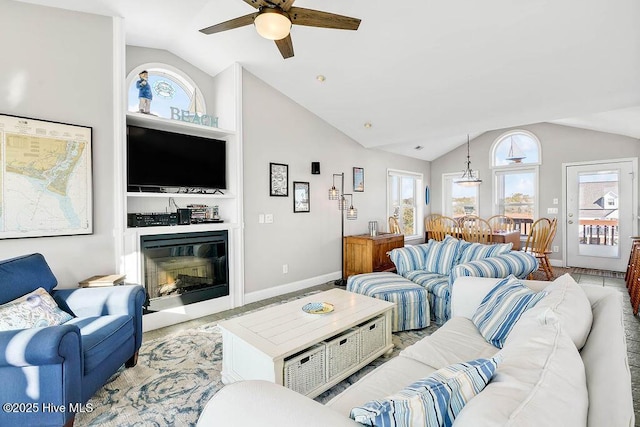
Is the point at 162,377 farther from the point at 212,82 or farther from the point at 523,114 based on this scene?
the point at 523,114

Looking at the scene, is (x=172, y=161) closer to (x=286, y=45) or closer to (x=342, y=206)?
(x=286, y=45)

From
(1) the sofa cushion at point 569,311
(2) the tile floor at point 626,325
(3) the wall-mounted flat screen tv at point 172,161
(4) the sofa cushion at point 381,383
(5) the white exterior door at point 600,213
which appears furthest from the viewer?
(5) the white exterior door at point 600,213

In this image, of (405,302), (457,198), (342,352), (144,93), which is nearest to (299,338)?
(342,352)

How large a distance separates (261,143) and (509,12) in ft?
9.53

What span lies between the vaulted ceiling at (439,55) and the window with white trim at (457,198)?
9.57ft

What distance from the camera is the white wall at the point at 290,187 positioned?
158 inches

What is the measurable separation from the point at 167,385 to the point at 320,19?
2.77 m

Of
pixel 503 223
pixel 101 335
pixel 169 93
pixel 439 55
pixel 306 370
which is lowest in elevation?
pixel 306 370

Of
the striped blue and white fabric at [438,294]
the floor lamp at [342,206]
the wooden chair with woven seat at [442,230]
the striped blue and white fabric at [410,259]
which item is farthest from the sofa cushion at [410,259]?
the wooden chair with woven seat at [442,230]

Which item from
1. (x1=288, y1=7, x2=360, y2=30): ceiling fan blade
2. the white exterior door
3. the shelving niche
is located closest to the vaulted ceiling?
(x1=288, y1=7, x2=360, y2=30): ceiling fan blade

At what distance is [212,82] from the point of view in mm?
4152

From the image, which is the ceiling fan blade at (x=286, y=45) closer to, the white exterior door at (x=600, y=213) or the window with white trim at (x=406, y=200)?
the window with white trim at (x=406, y=200)

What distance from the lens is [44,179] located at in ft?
8.49

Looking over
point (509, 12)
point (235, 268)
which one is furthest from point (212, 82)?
point (509, 12)
